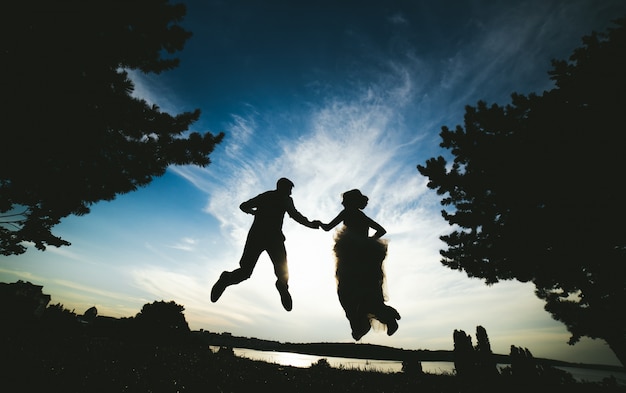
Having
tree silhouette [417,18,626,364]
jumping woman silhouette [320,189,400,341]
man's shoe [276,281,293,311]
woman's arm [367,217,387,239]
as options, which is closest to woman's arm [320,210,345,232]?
jumping woman silhouette [320,189,400,341]

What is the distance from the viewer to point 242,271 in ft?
12.3

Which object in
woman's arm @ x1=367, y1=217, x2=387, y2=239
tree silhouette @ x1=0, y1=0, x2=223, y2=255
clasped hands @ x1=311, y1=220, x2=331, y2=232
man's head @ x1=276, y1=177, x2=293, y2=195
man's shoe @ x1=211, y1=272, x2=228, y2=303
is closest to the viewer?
tree silhouette @ x1=0, y1=0, x2=223, y2=255

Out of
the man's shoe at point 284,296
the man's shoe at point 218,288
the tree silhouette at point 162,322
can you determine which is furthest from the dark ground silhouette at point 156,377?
the tree silhouette at point 162,322

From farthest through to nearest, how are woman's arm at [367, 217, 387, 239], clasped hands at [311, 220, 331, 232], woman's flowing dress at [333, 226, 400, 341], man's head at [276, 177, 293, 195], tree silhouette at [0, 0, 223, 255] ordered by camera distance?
clasped hands at [311, 220, 331, 232]
woman's arm at [367, 217, 387, 239]
man's head at [276, 177, 293, 195]
woman's flowing dress at [333, 226, 400, 341]
tree silhouette at [0, 0, 223, 255]

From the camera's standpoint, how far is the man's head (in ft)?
13.0

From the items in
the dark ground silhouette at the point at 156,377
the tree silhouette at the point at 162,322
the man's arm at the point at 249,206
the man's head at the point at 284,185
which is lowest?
the dark ground silhouette at the point at 156,377

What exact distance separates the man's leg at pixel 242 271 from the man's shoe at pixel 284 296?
47 cm

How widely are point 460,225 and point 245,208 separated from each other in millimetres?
6603

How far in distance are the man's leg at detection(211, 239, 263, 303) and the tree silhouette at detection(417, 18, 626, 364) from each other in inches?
225

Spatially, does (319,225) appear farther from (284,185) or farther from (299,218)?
(284,185)

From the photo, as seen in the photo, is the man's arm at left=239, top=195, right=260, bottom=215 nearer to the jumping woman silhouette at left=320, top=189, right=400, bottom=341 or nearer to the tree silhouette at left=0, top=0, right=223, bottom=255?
the jumping woman silhouette at left=320, top=189, right=400, bottom=341

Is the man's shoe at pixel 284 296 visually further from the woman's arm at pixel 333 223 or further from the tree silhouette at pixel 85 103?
the tree silhouette at pixel 85 103

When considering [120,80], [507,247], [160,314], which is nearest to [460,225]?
[507,247]

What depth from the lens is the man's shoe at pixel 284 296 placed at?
12.5ft
